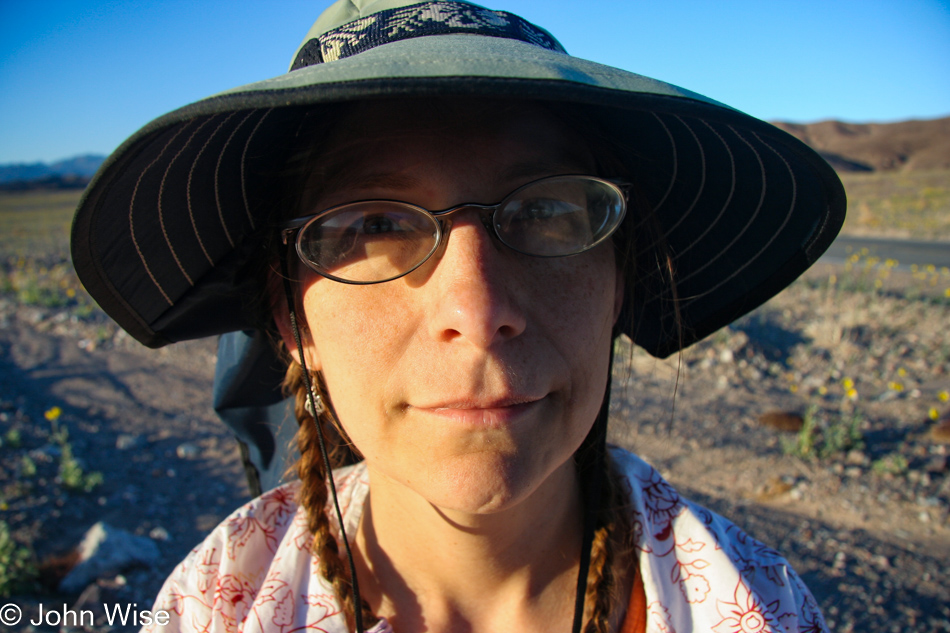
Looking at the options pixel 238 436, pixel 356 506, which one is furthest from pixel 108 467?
pixel 356 506

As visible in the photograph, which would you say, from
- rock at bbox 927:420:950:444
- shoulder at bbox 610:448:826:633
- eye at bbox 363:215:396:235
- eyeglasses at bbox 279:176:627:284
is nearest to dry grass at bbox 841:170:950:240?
rock at bbox 927:420:950:444

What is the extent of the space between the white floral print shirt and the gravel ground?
799 mm

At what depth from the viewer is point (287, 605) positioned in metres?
1.32

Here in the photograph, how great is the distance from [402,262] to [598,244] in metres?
0.40

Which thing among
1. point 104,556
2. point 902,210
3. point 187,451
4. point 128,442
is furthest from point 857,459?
point 902,210

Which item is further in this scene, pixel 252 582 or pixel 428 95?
pixel 252 582

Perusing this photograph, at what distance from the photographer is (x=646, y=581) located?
135cm

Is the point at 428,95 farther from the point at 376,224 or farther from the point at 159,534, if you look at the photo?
the point at 159,534

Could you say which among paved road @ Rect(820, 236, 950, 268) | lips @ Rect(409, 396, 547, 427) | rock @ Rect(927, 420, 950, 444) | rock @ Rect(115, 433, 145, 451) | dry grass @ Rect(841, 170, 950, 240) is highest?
dry grass @ Rect(841, 170, 950, 240)

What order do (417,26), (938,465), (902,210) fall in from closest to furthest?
(417,26) < (938,465) < (902,210)

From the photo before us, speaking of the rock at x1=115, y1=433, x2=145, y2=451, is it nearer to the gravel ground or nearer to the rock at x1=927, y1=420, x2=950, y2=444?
the gravel ground

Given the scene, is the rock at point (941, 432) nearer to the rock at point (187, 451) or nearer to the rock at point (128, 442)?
the rock at point (187, 451)

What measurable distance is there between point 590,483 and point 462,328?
83 centimetres

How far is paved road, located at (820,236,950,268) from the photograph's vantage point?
37.8 ft
